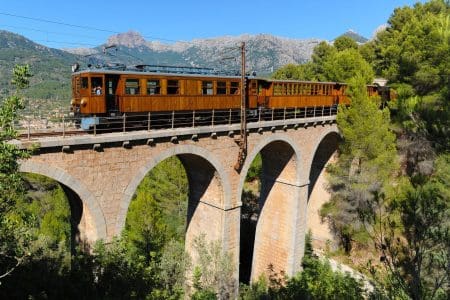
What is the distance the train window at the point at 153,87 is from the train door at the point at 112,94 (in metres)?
1.40

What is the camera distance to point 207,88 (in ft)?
59.6

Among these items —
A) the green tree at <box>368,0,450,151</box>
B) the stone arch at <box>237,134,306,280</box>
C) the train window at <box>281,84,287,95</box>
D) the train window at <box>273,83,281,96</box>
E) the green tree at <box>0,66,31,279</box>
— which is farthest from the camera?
the train window at <box>281,84,287,95</box>

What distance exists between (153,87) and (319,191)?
59.2ft

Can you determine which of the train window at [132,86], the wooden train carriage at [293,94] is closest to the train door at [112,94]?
the train window at [132,86]

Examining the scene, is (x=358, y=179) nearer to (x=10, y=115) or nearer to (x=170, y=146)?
(x=170, y=146)

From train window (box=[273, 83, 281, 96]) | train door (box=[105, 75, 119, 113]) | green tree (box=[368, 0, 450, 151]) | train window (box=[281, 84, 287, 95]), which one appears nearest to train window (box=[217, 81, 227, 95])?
train window (box=[273, 83, 281, 96])

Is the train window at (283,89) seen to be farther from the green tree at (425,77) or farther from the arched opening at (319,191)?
the green tree at (425,77)

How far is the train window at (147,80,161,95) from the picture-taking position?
1575 centimetres

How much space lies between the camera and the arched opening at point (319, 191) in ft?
94.0

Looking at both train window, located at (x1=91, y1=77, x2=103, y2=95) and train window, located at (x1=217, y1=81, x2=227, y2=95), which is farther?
train window, located at (x1=217, y1=81, x2=227, y2=95)

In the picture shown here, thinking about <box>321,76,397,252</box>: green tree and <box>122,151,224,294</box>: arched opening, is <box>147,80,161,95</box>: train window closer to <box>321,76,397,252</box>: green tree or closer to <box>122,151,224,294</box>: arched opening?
<box>122,151,224,294</box>: arched opening

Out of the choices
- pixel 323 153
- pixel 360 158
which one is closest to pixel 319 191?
pixel 323 153

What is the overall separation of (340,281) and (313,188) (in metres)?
12.9

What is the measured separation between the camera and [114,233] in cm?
1348
